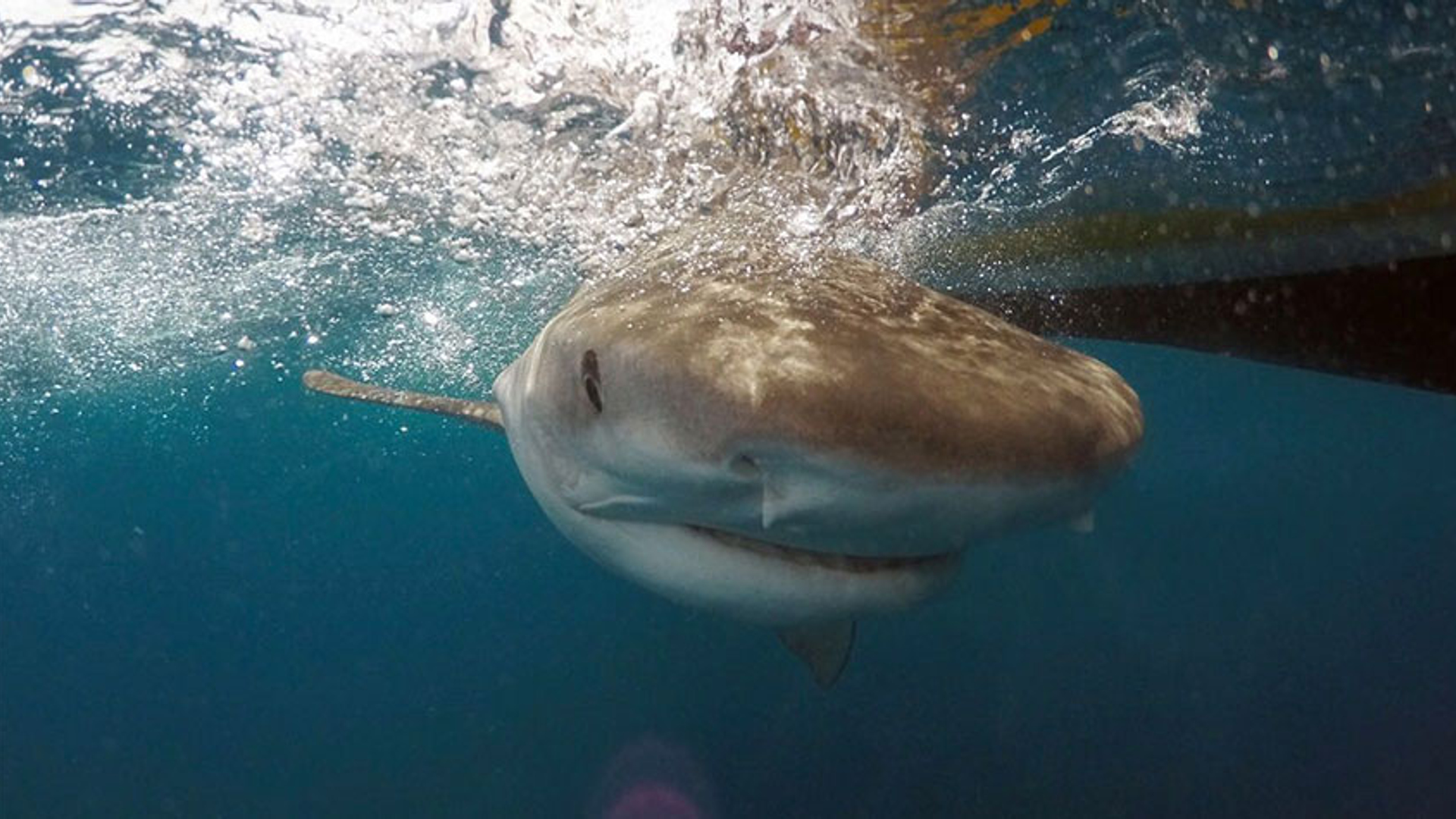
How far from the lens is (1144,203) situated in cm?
1004

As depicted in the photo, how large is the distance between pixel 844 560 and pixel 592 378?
973 mm

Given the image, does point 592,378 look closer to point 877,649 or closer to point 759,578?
point 759,578

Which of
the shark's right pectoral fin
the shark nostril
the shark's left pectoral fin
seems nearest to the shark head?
the shark nostril

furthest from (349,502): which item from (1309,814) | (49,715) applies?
(1309,814)

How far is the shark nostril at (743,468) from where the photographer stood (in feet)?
7.67

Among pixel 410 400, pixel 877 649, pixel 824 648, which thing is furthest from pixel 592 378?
pixel 877 649

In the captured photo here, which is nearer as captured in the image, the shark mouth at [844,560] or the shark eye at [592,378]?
the shark mouth at [844,560]

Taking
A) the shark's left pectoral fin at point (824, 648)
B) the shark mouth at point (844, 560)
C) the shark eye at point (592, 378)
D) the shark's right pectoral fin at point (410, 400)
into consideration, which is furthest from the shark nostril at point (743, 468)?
the shark's right pectoral fin at point (410, 400)

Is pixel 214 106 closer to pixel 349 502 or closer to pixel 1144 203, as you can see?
pixel 1144 203

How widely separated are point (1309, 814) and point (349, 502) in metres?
93.1

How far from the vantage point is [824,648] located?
5012 mm

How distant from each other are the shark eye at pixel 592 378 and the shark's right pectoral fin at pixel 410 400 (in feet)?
9.42

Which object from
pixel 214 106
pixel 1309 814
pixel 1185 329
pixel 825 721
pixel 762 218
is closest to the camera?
pixel 214 106

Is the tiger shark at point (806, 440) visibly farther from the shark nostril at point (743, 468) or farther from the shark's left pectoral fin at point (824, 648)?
the shark's left pectoral fin at point (824, 648)
